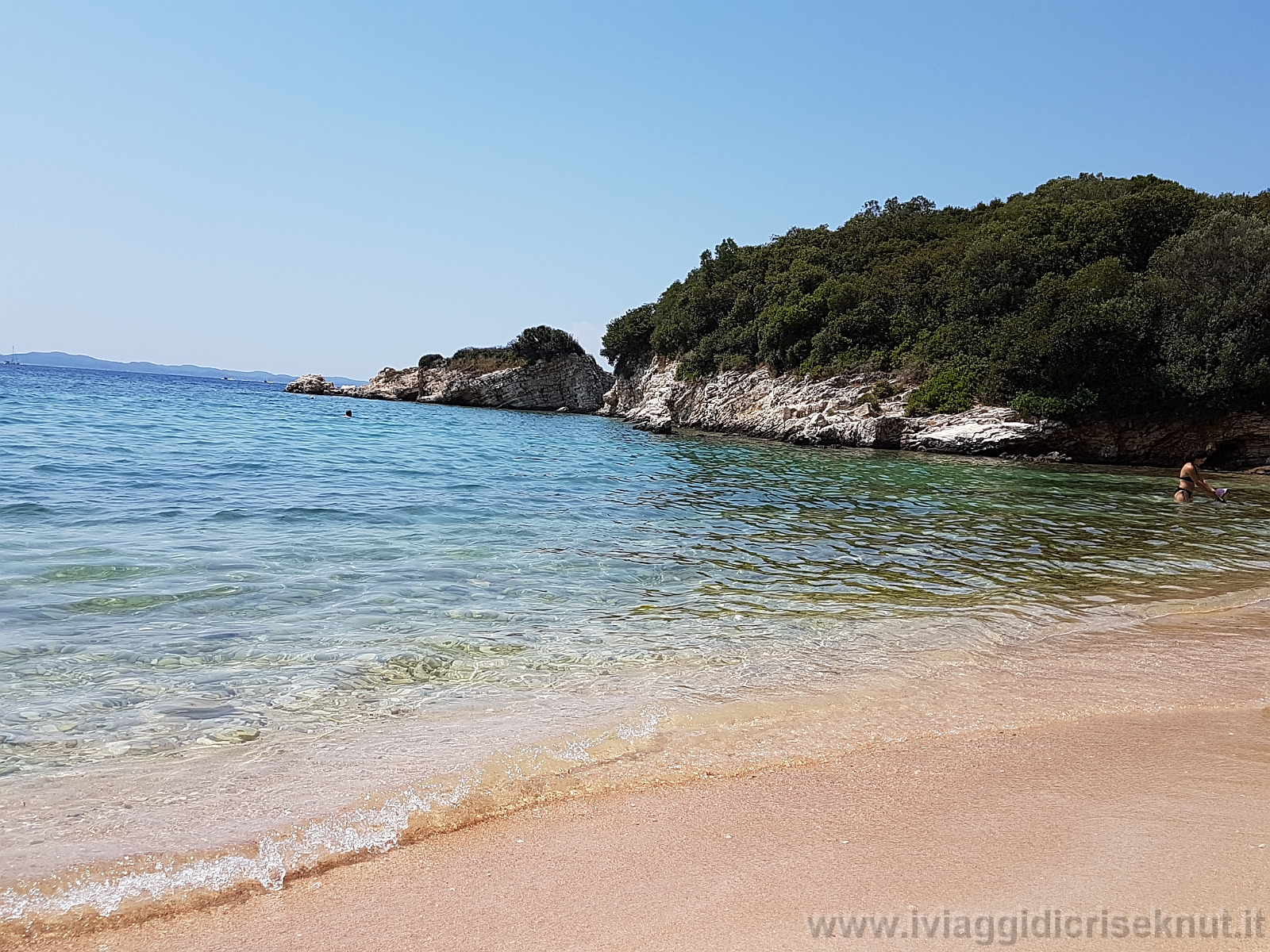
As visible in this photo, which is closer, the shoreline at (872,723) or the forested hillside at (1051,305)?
the shoreline at (872,723)

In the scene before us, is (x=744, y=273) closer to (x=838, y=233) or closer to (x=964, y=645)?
(x=838, y=233)

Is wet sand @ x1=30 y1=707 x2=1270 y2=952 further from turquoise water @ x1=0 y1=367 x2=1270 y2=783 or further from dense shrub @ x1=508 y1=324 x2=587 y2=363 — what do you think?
dense shrub @ x1=508 y1=324 x2=587 y2=363

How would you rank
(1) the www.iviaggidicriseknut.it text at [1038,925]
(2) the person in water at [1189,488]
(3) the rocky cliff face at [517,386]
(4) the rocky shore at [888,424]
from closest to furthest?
1. (1) the www.iviaggidicriseknut.it text at [1038,925]
2. (2) the person in water at [1189,488]
3. (4) the rocky shore at [888,424]
4. (3) the rocky cliff face at [517,386]

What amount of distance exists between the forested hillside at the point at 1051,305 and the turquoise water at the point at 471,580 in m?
14.2

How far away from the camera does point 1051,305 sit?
1373 inches

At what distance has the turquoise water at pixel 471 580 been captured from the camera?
5750mm

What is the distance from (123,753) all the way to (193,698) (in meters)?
0.86

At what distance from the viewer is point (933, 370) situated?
38625 millimetres


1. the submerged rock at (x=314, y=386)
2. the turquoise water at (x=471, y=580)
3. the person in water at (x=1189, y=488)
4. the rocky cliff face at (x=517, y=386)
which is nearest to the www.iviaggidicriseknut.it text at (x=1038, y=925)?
the turquoise water at (x=471, y=580)

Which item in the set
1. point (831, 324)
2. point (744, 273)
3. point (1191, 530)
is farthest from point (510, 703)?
point (744, 273)

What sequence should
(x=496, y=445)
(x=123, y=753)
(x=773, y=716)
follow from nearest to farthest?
(x=123, y=753)
(x=773, y=716)
(x=496, y=445)

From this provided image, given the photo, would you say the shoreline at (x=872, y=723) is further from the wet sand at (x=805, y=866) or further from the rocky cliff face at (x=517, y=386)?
the rocky cliff face at (x=517, y=386)

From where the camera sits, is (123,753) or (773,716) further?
(773,716)

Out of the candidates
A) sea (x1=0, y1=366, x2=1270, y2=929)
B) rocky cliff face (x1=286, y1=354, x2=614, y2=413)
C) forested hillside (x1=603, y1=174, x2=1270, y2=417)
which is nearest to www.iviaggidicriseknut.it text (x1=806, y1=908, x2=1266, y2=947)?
sea (x1=0, y1=366, x2=1270, y2=929)
